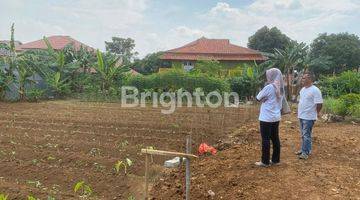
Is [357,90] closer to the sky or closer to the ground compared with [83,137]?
closer to the sky

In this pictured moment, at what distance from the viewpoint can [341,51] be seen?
3550 centimetres

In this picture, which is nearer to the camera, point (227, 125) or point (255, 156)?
point (255, 156)

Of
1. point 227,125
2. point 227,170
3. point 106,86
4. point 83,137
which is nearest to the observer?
point 227,170

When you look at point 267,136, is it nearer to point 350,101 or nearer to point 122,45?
point 350,101

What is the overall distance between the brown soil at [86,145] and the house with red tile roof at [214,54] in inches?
802

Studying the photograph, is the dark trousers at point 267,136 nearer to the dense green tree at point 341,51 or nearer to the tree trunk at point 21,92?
the tree trunk at point 21,92

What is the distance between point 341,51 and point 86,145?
32832 mm

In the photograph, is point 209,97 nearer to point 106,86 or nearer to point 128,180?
point 106,86

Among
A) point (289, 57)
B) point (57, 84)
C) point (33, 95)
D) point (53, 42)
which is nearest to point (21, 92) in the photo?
point (33, 95)

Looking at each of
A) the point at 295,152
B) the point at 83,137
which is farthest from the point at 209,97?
the point at 295,152

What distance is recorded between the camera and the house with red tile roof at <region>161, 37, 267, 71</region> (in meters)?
32.2

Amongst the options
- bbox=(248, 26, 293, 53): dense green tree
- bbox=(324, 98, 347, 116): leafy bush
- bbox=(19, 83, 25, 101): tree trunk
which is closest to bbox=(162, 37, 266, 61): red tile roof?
bbox=(248, 26, 293, 53): dense green tree

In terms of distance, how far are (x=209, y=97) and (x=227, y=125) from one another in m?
7.72

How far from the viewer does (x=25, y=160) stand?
6129 mm
